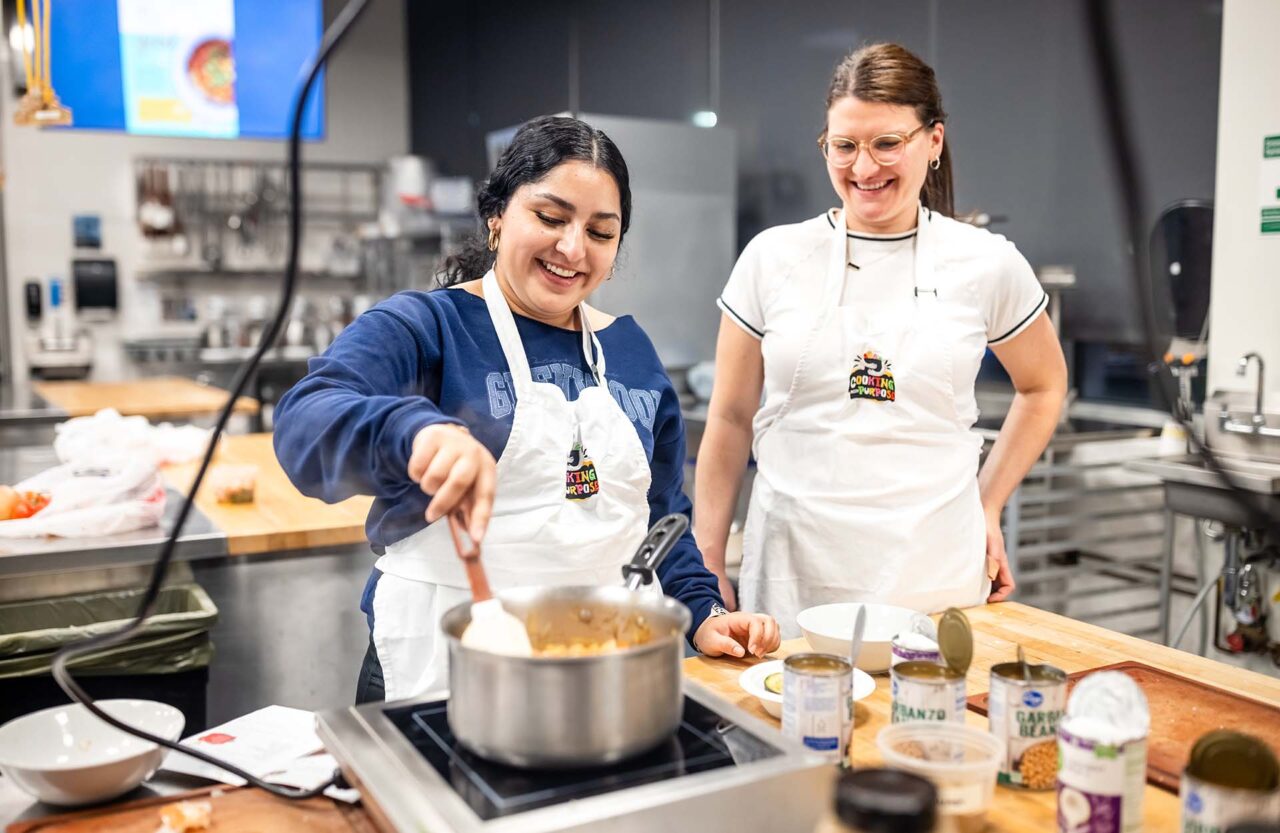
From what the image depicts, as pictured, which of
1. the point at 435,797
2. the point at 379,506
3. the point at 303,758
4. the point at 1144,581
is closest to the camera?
the point at 435,797

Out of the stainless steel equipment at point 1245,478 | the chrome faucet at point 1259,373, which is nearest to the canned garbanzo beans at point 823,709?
the stainless steel equipment at point 1245,478

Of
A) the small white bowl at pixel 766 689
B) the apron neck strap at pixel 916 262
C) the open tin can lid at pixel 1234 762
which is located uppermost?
the apron neck strap at pixel 916 262

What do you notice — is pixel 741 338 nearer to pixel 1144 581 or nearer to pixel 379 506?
pixel 379 506

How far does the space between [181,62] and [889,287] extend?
21.4ft

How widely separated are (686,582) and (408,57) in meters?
7.69

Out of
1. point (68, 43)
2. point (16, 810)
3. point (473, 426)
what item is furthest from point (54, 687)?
point (68, 43)

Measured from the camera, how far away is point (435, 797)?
892mm

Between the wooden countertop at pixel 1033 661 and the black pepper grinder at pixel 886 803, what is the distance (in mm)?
301

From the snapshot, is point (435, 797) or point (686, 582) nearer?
point (435, 797)

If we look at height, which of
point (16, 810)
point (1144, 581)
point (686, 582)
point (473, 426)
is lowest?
point (1144, 581)

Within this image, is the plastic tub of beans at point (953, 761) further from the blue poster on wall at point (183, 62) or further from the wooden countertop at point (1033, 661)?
the blue poster on wall at point (183, 62)

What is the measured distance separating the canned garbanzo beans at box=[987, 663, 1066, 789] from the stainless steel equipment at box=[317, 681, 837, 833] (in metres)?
0.22

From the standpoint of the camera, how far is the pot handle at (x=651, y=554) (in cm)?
117

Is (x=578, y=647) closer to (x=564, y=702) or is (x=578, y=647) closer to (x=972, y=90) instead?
(x=564, y=702)
